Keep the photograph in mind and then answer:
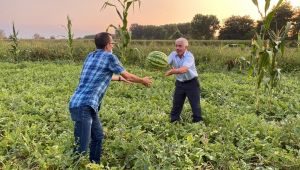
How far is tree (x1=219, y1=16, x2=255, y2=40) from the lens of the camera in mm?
39062

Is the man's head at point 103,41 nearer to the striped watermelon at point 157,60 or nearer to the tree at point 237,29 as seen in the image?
the striped watermelon at point 157,60

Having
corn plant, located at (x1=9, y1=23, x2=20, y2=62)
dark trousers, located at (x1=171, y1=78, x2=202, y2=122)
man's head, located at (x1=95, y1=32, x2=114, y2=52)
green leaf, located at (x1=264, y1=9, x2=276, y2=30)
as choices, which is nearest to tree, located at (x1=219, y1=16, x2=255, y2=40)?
corn plant, located at (x1=9, y1=23, x2=20, y2=62)

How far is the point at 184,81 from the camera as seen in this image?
7.20m

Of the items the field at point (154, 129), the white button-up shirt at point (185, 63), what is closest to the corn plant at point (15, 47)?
the field at point (154, 129)

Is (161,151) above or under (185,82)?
under

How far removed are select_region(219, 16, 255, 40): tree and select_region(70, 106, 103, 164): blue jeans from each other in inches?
1362

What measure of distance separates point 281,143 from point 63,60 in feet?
45.4

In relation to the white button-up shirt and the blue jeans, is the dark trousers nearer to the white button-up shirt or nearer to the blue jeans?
the white button-up shirt

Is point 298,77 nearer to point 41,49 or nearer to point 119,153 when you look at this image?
point 119,153

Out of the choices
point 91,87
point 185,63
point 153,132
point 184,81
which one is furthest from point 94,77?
point 184,81

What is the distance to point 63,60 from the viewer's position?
18.3m

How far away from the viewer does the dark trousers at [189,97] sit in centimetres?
715

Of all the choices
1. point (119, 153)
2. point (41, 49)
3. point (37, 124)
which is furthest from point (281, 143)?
point (41, 49)

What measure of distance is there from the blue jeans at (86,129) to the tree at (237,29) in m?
34.6
